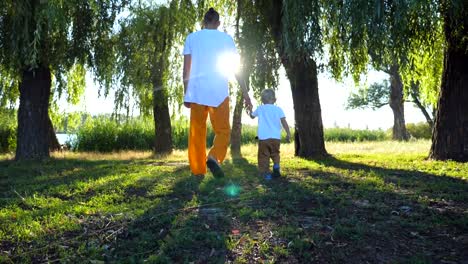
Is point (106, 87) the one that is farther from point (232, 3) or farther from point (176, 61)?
point (232, 3)

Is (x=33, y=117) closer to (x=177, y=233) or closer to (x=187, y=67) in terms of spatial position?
(x=187, y=67)

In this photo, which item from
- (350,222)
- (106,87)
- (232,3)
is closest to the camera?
(350,222)

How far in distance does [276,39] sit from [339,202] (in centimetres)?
633

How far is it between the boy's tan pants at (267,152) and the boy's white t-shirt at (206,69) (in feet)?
4.04

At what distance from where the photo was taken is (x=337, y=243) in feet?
11.3

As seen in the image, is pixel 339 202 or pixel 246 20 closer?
pixel 339 202

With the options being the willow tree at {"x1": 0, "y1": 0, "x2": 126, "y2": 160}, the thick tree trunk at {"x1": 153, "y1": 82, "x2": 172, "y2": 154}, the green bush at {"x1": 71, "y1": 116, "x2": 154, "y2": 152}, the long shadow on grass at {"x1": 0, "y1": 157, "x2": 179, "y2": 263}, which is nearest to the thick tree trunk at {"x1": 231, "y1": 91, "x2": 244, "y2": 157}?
the thick tree trunk at {"x1": 153, "y1": 82, "x2": 172, "y2": 154}

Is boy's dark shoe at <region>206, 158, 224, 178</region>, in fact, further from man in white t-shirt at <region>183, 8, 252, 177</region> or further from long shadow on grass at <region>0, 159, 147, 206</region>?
long shadow on grass at <region>0, 159, 147, 206</region>

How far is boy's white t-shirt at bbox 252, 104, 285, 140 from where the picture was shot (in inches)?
257

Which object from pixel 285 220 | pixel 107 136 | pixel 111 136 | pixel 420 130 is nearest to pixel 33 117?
pixel 285 220

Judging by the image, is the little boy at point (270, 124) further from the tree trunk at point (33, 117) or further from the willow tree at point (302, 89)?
the tree trunk at point (33, 117)

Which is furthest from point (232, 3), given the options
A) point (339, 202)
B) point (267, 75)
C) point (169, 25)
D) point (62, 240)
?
point (62, 240)

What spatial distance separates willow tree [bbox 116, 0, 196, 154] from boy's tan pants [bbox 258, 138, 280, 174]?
7.34m

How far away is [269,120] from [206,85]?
53.8 inches
